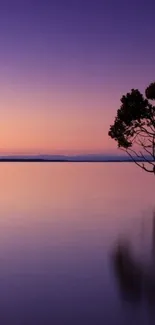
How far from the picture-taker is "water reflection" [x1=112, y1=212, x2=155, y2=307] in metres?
12.7

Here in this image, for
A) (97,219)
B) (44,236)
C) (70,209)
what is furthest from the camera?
(70,209)

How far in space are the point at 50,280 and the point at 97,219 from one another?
17.6m

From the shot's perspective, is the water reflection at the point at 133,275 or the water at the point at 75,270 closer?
the water at the point at 75,270

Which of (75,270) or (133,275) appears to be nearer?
(133,275)

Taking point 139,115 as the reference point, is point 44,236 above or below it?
below

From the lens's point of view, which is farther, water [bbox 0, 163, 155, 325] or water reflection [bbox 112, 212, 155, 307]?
water reflection [bbox 112, 212, 155, 307]

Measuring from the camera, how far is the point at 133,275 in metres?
15.2

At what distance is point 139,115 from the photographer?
105ft

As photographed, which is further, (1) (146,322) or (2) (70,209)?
(2) (70,209)

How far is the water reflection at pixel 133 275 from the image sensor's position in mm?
12703

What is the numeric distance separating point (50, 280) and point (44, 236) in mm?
9711

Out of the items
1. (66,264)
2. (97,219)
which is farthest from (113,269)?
(97,219)

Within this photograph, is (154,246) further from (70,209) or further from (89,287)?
(70,209)

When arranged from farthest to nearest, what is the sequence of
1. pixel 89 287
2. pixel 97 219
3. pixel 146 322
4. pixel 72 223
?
pixel 97 219, pixel 72 223, pixel 89 287, pixel 146 322
